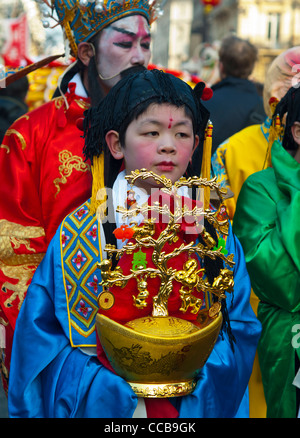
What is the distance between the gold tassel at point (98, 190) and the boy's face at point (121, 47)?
31.4 inches

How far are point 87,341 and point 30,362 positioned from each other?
21 cm

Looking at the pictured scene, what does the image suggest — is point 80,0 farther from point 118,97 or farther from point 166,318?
point 166,318

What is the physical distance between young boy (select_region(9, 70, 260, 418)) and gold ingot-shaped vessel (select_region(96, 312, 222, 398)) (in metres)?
0.14

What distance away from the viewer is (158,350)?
90.7 inches

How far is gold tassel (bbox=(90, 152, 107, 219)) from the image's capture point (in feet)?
9.10

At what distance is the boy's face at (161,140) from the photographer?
8.66ft

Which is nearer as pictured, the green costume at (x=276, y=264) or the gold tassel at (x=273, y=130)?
the green costume at (x=276, y=264)

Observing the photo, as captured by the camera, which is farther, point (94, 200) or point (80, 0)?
point (80, 0)

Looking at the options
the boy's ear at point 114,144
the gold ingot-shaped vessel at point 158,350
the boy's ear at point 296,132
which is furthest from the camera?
the boy's ear at point 296,132

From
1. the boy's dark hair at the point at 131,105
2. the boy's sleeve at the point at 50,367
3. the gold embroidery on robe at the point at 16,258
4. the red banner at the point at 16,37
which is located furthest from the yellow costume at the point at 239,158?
the red banner at the point at 16,37

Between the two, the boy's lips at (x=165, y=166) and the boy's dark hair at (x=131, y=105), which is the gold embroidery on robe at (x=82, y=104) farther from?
the boy's lips at (x=165, y=166)

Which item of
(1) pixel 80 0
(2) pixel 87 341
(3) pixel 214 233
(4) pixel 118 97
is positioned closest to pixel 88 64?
(1) pixel 80 0

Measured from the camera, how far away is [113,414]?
2473 millimetres

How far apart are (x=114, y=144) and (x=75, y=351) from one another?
29.6 inches
